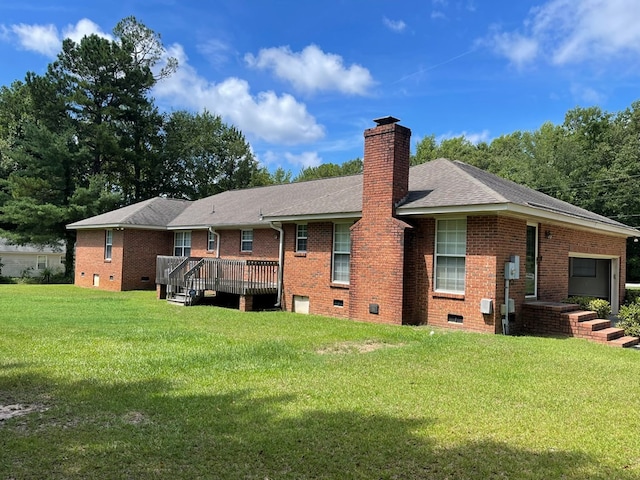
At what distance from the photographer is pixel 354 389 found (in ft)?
19.1

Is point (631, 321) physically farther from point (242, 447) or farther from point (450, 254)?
point (242, 447)

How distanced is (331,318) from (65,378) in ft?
25.4

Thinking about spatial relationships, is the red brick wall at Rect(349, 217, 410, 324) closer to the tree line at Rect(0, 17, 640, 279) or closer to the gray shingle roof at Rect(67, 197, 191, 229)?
the gray shingle roof at Rect(67, 197, 191, 229)

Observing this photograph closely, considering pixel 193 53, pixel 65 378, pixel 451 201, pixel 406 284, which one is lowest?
pixel 65 378

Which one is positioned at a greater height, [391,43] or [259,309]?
[391,43]

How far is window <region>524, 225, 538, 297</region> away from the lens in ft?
38.5

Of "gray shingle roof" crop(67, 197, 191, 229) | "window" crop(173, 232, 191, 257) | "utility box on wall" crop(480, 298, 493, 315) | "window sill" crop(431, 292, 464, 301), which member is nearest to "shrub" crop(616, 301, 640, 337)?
"utility box on wall" crop(480, 298, 493, 315)

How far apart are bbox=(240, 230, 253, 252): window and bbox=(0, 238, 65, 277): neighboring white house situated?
69.5 feet

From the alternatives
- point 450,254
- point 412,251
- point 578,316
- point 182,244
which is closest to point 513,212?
point 450,254

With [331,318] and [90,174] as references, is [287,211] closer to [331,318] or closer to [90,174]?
[331,318]

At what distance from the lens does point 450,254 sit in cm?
1127

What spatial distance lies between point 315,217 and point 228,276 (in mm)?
4084

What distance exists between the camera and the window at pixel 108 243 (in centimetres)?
2314

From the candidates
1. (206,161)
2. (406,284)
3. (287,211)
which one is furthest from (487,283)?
(206,161)
